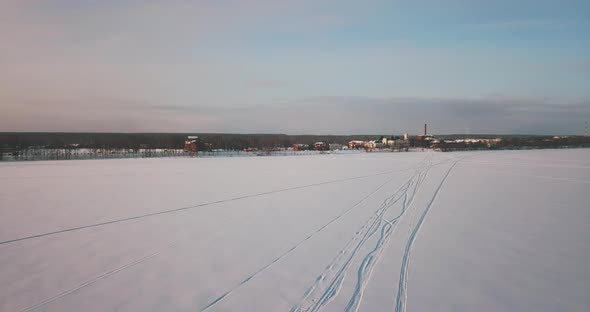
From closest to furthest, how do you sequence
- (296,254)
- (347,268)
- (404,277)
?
(404,277) → (347,268) → (296,254)

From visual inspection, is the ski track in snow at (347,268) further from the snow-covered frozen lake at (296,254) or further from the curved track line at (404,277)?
the curved track line at (404,277)

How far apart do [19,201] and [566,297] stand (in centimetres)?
1855

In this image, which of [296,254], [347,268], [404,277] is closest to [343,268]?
[347,268]

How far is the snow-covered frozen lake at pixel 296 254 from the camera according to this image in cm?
510

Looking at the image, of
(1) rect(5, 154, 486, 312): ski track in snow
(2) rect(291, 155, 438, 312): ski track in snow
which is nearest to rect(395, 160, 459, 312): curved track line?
(1) rect(5, 154, 486, 312): ski track in snow

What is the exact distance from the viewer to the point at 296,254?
7.09 metres

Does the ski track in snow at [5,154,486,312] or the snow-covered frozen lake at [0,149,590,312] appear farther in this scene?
the snow-covered frozen lake at [0,149,590,312]

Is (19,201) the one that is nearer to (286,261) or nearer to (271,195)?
(271,195)

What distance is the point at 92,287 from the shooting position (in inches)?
219

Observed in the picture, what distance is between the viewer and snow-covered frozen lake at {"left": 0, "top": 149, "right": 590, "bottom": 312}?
510 cm

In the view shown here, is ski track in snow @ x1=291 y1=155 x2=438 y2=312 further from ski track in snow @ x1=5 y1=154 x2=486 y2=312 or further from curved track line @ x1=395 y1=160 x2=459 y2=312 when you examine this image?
curved track line @ x1=395 y1=160 x2=459 y2=312

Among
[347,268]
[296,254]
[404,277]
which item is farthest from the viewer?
[296,254]

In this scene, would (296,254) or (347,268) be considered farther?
(296,254)

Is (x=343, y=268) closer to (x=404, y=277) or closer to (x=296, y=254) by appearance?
(x=404, y=277)
